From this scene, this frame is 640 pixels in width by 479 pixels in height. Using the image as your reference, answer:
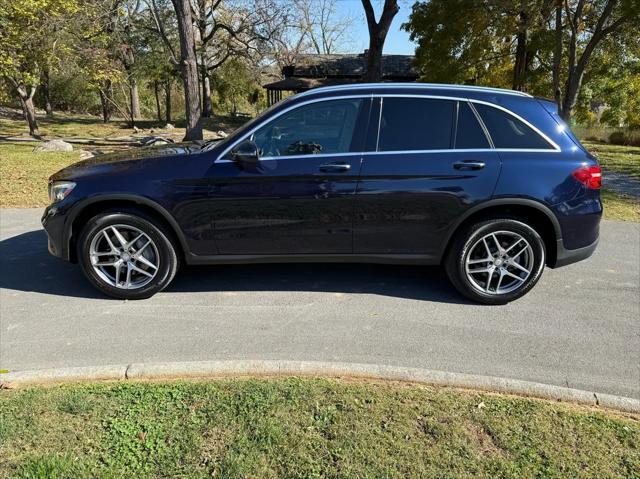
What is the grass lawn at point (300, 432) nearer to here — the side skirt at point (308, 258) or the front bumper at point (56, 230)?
the side skirt at point (308, 258)

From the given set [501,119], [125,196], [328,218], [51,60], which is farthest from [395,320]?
[51,60]

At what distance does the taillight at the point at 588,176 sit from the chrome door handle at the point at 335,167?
197 centimetres

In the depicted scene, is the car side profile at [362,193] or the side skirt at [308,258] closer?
the car side profile at [362,193]

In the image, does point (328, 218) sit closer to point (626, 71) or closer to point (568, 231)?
point (568, 231)

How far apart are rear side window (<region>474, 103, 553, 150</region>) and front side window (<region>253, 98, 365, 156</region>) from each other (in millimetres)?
1151

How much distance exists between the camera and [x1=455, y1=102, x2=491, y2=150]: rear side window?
13.8ft

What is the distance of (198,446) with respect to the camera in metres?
2.50

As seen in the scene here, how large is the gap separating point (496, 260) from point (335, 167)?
5.51 feet

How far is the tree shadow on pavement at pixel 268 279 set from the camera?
15.4 feet

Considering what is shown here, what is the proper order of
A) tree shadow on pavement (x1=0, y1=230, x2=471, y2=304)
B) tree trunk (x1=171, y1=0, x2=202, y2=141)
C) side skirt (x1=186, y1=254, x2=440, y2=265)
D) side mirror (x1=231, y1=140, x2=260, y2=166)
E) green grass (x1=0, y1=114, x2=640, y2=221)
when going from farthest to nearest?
tree trunk (x1=171, y1=0, x2=202, y2=141) < green grass (x1=0, y1=114, x2=640, y2=221) < tree shadow on pavement (x1=0, y1=230, x2=471, y2=304) < side skirt (x1=186, y1=254, x2=440, y2=265) < side mirror (x1=231, y1=140, x2=260, y2=166)

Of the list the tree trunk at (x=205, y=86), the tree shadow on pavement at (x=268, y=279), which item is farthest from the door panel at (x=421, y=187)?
the tree trunk at (x=205, y=86)

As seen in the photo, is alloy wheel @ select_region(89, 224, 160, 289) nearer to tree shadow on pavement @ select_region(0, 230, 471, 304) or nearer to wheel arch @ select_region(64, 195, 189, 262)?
wheel arch @ select_region(64, 195, 189, 262)

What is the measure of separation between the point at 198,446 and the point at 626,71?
25255mm

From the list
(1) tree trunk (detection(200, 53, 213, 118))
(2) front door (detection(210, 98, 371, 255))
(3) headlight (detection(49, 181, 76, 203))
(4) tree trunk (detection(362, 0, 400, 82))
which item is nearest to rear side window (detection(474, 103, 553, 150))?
(2) front door (detection(210, 98, 371, 255))
